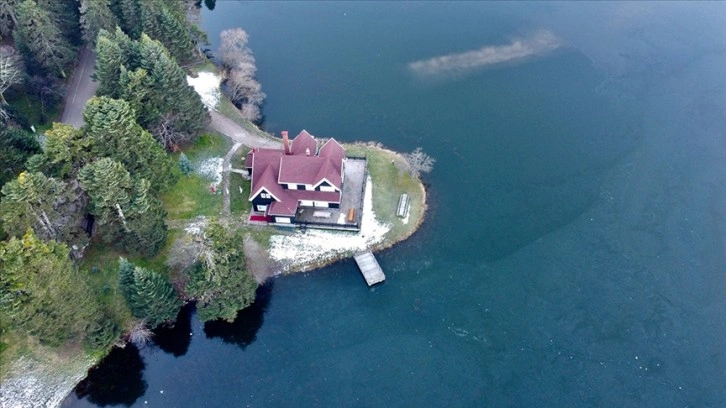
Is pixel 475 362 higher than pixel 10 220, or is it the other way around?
pixel 10 220

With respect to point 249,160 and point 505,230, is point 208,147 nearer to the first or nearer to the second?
point 249,160

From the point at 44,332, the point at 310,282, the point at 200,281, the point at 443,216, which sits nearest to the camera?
the point at 44,332

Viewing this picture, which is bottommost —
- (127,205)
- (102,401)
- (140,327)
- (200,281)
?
(102,401)

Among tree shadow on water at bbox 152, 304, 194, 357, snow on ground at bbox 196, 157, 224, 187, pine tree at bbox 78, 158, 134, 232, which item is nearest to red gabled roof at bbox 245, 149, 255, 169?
snow on ground at bbox 196, 157, 224, 187

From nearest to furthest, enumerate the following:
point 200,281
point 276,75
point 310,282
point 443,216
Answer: point 200,281 → point 310,282 → point 443,216 → point 276,75

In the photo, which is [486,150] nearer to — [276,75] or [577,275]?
[577,275]

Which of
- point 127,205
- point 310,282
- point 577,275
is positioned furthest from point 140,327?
point 577,275

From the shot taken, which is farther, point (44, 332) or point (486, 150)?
point (486, 150)
